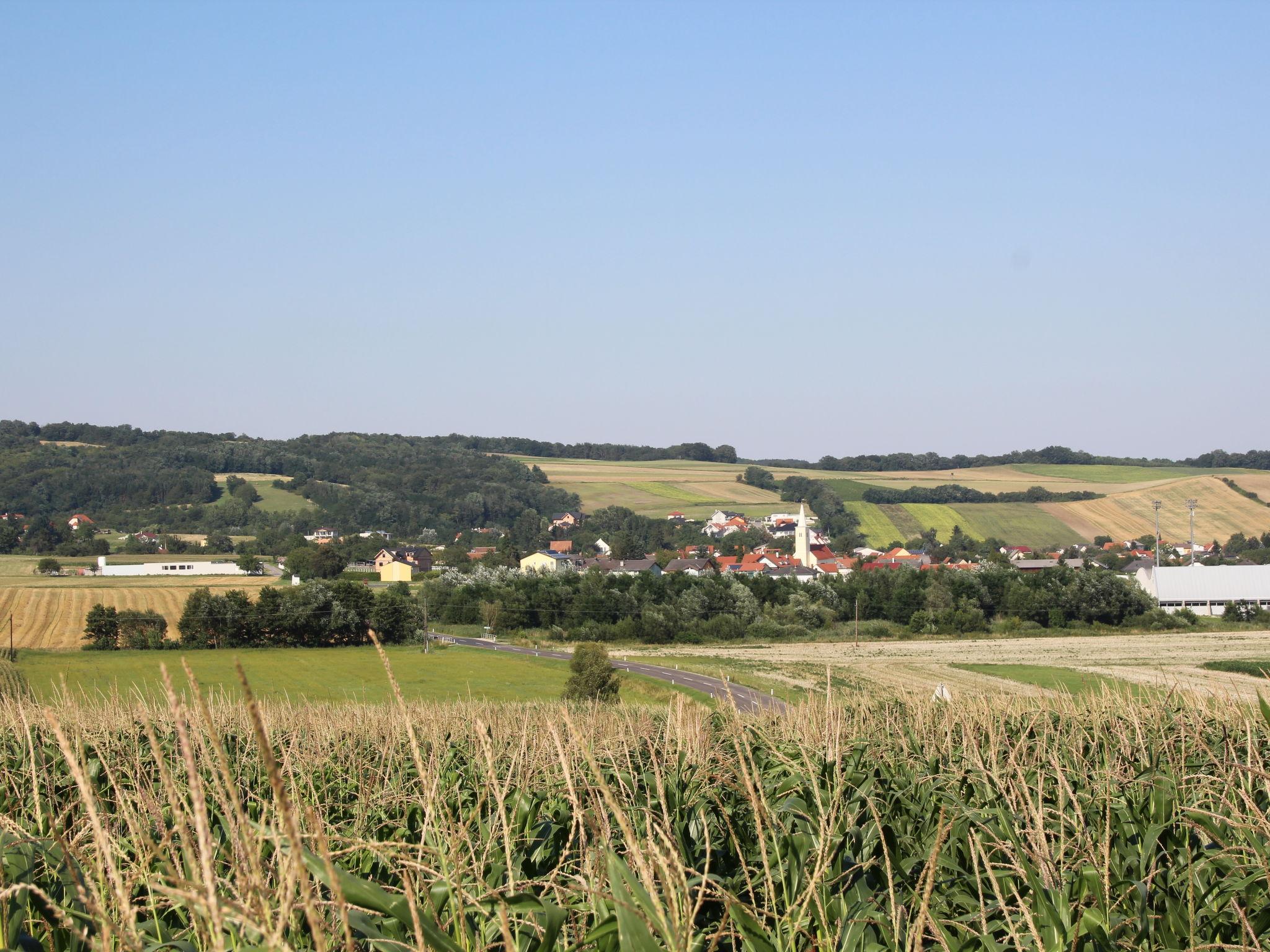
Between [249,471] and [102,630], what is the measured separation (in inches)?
3895

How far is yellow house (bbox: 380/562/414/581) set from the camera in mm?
89250

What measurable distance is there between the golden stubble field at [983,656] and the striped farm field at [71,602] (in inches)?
1082

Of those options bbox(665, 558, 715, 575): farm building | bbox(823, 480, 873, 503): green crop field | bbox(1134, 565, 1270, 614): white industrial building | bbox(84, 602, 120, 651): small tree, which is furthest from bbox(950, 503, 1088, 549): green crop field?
bbox(84, 602, 120, 651): small tree

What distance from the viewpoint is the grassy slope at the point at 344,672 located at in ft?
123

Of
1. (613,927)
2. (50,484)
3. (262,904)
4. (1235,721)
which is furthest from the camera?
(50,484)

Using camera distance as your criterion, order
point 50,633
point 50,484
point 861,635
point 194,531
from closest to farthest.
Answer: point 50,633 < point 861,635 < point 194,531 < point 50,484

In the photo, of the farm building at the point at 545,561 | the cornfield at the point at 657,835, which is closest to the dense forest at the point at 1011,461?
the farm building at the point at 545,561

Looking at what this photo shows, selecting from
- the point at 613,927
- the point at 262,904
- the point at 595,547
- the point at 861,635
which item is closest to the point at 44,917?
the point at 613,927

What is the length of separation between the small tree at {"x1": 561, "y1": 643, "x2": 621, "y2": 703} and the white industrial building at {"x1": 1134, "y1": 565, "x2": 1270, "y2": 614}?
4915 centimetres

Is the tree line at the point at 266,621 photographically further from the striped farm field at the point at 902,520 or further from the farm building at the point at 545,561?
the striped farm field at the point at 902,520

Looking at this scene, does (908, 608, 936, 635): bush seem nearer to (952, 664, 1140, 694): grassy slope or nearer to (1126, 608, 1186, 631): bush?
(1126, 608, 1186, 631): bush

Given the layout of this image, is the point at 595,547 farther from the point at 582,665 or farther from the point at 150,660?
the point at 582,665

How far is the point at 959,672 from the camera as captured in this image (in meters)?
44.1

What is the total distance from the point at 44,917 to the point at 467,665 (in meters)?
47.1
